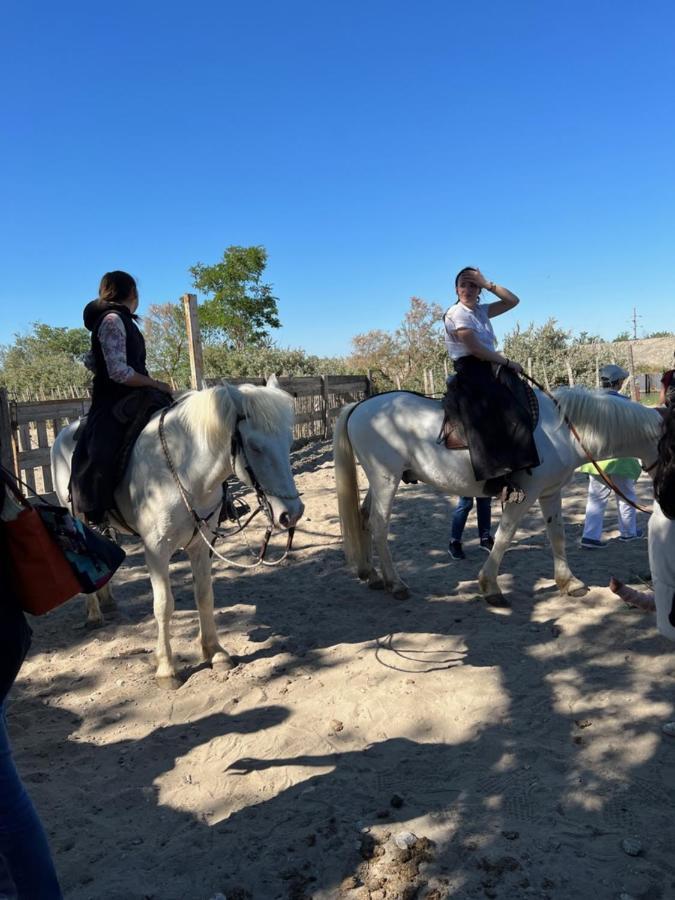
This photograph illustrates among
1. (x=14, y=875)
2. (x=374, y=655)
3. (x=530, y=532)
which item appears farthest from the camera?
(x=530, y=532)

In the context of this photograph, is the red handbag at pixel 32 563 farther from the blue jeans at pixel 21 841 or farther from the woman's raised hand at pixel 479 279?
the woman's raised hand at pixel 479 279

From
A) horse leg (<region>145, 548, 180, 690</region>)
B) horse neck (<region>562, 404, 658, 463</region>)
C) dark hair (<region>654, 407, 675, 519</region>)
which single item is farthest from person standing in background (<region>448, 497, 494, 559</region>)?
dark hair (<region>654, 407, 675, 519</region>)

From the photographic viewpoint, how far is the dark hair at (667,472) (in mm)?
1755

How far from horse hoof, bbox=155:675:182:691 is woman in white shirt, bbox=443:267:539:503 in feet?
8.63

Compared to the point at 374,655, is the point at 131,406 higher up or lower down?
higher up

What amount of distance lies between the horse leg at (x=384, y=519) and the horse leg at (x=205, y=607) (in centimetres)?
166

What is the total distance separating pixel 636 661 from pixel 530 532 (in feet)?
9.70

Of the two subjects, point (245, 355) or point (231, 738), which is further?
point (245, 355)

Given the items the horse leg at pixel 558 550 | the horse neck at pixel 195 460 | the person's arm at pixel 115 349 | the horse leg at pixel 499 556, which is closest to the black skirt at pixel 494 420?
the horse leg at pixel 499 556

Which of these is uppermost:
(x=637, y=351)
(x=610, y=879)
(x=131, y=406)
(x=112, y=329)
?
(x=637, y=351)

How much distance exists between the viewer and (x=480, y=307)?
4.45 metres

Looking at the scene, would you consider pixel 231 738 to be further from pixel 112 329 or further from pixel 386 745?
pixel 112 329

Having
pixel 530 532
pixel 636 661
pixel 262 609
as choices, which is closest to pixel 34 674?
pixel 262 609

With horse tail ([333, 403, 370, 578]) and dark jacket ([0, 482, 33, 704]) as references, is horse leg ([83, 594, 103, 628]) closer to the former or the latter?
horse tail ([333, 403, 370, 578])
